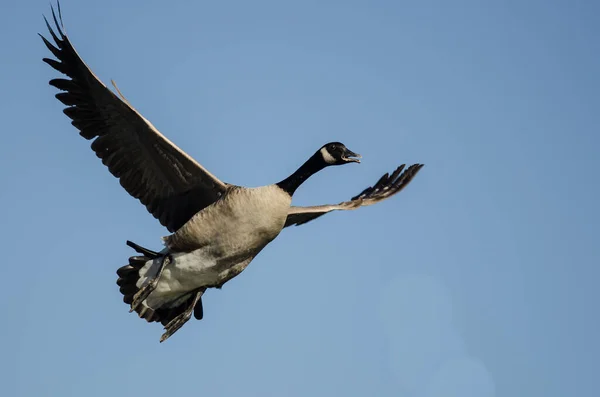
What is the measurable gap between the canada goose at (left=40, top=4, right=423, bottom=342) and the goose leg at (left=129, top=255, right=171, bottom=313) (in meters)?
0.01

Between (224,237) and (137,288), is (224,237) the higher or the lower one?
the higher one

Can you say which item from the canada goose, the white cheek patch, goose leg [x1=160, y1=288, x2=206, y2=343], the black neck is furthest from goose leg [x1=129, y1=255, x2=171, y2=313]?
the white cheek patch

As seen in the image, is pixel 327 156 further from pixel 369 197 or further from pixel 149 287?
pixel 149 287

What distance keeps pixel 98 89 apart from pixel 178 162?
4.81 feet

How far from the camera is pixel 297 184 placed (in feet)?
44.3

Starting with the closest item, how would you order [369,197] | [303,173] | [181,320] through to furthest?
[303,173], [181,320], [369,197]

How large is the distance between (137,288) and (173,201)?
4.49 feet

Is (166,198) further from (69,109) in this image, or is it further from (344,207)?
(344,207)

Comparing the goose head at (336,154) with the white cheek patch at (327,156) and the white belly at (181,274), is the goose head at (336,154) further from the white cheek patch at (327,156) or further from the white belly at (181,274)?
the white belly at (181,274)

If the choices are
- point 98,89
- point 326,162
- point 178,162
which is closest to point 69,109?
point 98,89

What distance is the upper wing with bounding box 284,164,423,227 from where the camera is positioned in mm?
14469

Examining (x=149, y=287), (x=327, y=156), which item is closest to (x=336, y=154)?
(x=327, y=156)

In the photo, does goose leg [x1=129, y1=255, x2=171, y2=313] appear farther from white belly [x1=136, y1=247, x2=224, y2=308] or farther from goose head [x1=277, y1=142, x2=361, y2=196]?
goose head [x1=277, y1=142, x2=361, y2=196]

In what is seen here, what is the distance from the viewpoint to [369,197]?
52.8ft
